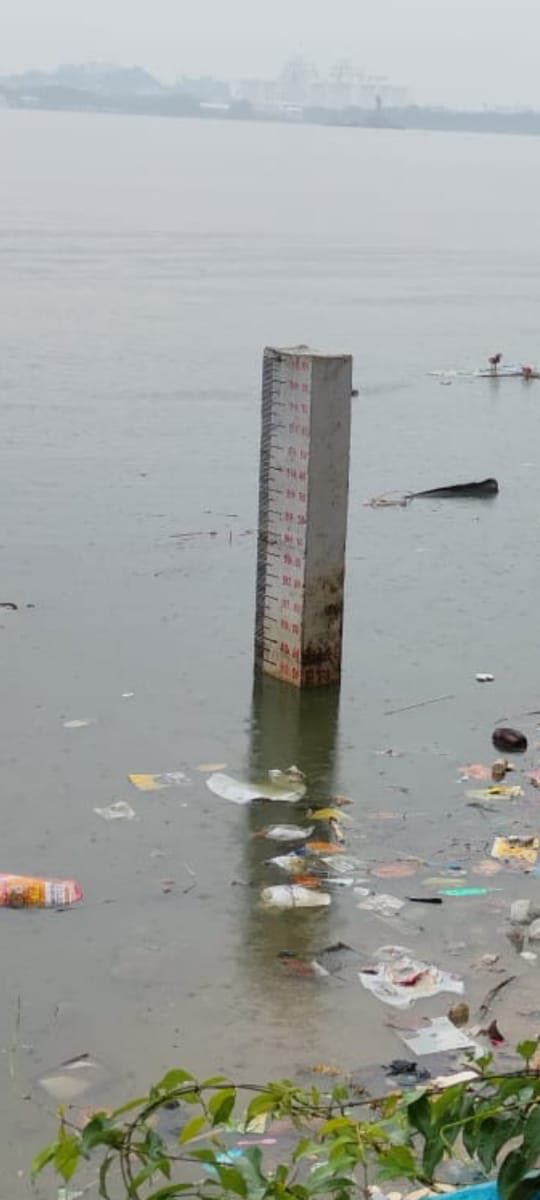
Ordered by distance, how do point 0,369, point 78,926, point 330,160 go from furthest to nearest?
1. point 330,160
2. point 0,369
3. point 78,926

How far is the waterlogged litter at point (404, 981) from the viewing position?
17.1 feet

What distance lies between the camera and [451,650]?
350 inches

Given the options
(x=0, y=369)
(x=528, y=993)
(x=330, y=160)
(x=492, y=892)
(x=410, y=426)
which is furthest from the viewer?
(x=330, y=160)

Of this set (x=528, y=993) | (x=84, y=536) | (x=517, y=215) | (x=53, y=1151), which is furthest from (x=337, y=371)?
(x=517, y=215)

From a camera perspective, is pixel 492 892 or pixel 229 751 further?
pixel 229 751

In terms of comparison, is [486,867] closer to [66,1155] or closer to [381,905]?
[381,905]

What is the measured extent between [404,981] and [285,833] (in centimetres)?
122

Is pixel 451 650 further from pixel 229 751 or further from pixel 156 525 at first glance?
pixel 156 525

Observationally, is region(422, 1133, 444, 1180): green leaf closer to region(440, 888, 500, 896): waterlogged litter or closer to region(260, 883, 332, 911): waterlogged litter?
region(260, 883, 332, 911): waterlogged litter

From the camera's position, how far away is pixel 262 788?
6918 millimetres

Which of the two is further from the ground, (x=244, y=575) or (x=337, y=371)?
(x=337, y=371)

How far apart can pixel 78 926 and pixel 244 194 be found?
208 feet

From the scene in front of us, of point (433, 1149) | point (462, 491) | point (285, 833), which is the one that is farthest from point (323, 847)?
point (462, 491)

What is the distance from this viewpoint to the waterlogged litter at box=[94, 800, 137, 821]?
6.56m
